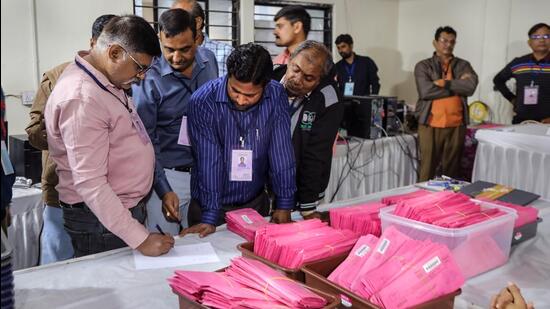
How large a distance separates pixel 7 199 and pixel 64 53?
3.50 meters

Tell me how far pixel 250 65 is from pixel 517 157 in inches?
94.5

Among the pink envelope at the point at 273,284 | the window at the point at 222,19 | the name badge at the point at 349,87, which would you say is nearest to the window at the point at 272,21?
the window at the point at 222,19

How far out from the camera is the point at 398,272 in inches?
41.1

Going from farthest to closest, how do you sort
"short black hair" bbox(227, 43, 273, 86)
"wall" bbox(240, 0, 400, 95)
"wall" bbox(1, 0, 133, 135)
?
"wall" bbox(240, 0, 400, 95), "wall" bbox(1, 0, 133, 135), "short black hair" bbox(227, 43, 273, 86)

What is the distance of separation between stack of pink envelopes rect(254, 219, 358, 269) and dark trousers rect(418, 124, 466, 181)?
3.28m

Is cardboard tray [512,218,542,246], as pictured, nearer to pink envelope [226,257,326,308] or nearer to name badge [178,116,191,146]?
pink envelope [226,257,326,308]

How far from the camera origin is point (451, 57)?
4.48m

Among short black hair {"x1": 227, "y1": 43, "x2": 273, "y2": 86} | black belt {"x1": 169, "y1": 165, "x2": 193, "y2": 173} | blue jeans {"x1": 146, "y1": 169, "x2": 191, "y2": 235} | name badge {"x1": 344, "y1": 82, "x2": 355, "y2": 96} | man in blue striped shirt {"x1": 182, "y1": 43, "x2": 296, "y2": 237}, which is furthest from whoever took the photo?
name badge {"x1": 344, "y1": 82, "x2": 355, "y2": 96}

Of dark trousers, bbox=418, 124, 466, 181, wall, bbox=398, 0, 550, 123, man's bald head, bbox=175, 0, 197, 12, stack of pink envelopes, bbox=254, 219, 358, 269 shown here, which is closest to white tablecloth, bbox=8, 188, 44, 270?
man's bald head, bbox=175, 0, 197, 12

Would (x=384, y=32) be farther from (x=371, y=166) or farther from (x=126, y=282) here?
(x=126, y=282)

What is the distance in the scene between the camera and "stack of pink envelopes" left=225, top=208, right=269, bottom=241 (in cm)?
157

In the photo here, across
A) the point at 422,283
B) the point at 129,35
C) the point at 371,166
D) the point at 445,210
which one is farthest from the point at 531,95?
the point at 129,35

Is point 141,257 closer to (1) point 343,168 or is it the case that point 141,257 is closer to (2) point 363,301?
(2) point 363,301

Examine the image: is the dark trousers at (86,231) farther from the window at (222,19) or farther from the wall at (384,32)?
the window at (222,19)
